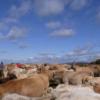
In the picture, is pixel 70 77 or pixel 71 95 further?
pixel 70 77

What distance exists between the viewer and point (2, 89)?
36.0 ft

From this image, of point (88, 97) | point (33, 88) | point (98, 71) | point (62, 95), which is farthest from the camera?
point (98, 71)

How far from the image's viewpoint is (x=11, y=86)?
11492 millimetres

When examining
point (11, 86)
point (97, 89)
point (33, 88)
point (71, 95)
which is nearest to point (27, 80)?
point (33, 88)

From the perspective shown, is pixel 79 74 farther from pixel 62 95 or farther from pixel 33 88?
pixel 62 95

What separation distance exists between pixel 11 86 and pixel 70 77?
33.6ft

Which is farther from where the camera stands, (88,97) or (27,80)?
(27,80)

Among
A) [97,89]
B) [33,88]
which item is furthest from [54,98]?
[33,88]

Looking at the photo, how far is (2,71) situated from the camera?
24.4m

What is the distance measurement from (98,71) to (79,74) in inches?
347

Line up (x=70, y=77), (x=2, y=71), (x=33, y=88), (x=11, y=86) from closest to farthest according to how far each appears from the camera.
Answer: (x=11, y=86)
(x=33, y=88)
(x=70, y=77)
(x=2, y=71)

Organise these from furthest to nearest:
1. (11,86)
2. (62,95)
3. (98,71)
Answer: (98,71) < (11,86) < (62,95)

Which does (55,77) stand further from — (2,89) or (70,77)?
(2,89)

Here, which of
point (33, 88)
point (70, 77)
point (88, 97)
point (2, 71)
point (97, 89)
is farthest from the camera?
point (2, 71)
